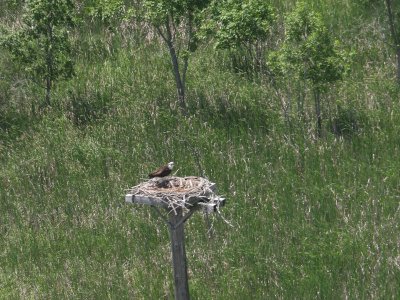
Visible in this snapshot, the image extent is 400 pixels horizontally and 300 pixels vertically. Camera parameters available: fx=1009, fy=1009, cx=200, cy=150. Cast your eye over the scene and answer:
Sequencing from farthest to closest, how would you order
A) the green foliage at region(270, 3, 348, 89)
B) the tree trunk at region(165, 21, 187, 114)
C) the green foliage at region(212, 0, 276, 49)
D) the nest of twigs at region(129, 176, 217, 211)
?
the tree trunk at region(165, 21, 187, 114) < the green foliage at region(212, 0, 276, 49) < the green foliage at region(270, 3, 348, 89) < the nest of twigs at region(129, 176, 217, 211)

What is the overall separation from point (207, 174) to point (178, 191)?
484 centimetres

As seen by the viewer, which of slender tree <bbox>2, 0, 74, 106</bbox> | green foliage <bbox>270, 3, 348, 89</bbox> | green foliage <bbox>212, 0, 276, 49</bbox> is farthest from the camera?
slender tree <bbox>2, 0, 74, 106</bbox>

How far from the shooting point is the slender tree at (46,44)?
18.2 metres

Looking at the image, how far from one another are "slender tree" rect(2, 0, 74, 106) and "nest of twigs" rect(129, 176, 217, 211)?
26.7 ft

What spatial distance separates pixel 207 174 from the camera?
15.3 metres

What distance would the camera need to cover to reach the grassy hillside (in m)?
12.8

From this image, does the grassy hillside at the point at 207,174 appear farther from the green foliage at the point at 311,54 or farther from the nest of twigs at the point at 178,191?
the nest of twigs at the point at 178,191

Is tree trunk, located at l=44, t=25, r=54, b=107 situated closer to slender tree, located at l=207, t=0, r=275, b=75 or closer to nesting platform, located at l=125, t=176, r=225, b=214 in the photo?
slender tree, located at l=207, t=0, r=275, b=75

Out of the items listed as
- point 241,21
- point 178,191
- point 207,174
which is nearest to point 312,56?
point 241,21

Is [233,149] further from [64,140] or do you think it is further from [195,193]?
[195,193]

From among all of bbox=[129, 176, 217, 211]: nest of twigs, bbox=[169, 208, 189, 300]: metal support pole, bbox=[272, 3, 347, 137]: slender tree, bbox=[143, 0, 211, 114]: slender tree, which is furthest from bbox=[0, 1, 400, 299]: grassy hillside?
bbox=[129, 176, 217, 211]: nest of twigs

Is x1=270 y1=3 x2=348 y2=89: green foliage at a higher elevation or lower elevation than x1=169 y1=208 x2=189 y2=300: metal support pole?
higher

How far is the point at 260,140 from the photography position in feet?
52.7

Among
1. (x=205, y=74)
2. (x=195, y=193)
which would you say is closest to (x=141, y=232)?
(x=195, y=193)
